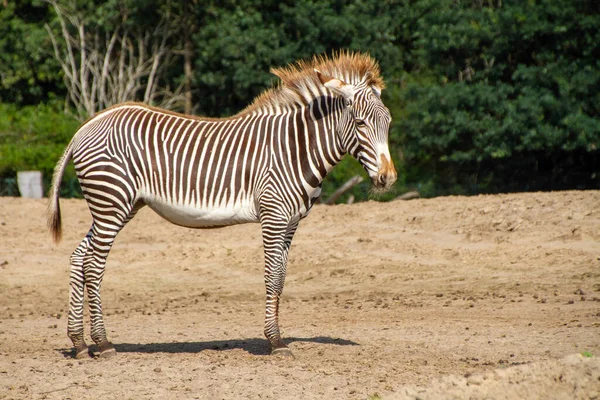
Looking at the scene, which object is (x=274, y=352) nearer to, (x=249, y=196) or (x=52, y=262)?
(x=249, y=196)

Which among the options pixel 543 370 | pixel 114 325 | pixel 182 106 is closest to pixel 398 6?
pixel 182 106

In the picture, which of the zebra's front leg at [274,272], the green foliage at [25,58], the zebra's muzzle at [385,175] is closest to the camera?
the zebra's muzzle at [385,175]

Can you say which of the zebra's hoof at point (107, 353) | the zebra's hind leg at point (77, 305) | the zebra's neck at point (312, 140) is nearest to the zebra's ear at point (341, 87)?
the zebra's neck at point (312, 140)

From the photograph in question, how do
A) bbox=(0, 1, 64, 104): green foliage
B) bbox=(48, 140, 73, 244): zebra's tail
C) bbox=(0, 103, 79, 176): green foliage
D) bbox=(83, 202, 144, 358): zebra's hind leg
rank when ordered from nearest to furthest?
bbox=(83, 202, 144, 358): zebra's hind leg → bbox=(48, 140, 73, 244): zebra's tail → bbox=(0, 103, 79, 176): green foliage → bbox=(0, 1, 64, 104): green foliage

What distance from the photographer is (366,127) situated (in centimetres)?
802

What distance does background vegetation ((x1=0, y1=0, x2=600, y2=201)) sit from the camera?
24116mm

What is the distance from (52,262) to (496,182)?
1452 cm

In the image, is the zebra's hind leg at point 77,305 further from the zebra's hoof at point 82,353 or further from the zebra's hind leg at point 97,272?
the zebra's hind leg at point 97,272

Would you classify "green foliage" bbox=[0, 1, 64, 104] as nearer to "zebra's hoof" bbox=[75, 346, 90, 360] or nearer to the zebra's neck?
"zebra's hoof" bbox=[75, 346, 90, 360]

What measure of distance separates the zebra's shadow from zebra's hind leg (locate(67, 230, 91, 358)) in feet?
0.78

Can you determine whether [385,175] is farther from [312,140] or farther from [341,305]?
[341,305]

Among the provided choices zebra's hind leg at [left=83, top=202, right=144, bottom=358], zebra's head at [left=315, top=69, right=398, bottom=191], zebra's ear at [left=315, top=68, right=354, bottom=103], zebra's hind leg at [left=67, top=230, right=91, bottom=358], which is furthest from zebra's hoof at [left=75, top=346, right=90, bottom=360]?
zebra's ear at [left=315, top=68, right=354, bottom=103]

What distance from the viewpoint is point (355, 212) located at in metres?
16.8

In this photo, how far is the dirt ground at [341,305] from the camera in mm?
7102
